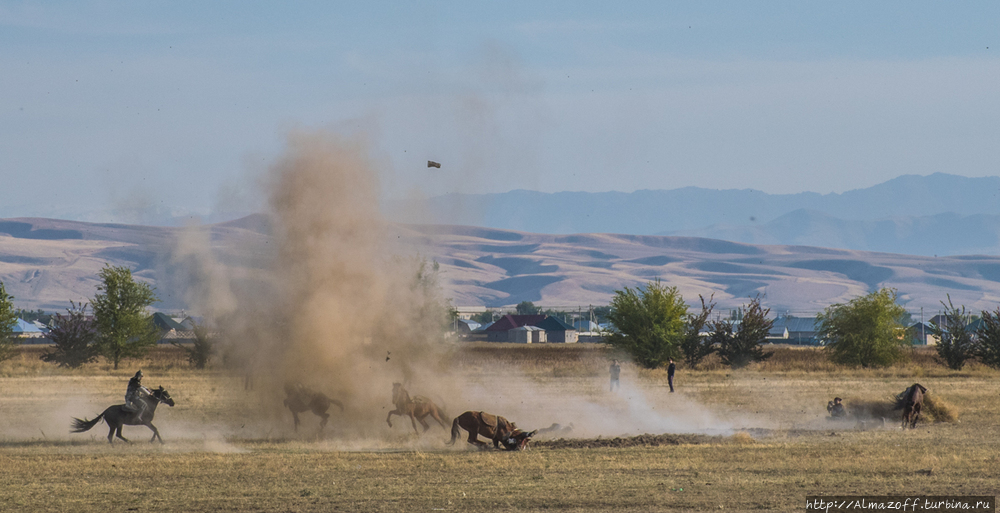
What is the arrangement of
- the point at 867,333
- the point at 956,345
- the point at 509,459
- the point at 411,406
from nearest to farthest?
1. the point at 509,459
2. the point at 411,406
3. the point at 956,345
4. the point at 867,333

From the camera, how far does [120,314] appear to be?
65188 millimetres

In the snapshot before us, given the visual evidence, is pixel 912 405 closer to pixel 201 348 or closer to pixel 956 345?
pixel 956 345

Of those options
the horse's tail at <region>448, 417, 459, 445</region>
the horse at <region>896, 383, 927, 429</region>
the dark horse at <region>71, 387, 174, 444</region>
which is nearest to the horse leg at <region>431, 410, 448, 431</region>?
the horse's tail at <region>448, 417, 459, 445</region>

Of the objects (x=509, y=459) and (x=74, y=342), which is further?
(x=74, y=342)

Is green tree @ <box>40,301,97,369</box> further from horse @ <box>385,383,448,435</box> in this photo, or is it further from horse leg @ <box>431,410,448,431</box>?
horse @ <box>385,383,448,435</box>

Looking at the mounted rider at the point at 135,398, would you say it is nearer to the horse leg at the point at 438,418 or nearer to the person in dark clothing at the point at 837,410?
the horse leg at the point at 438,418

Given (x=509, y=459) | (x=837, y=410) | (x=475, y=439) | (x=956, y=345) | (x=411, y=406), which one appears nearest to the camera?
(x=509, y=459)

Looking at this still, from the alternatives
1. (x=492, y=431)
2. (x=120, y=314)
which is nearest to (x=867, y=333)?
(x=120, y=314)

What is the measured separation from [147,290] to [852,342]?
153ft

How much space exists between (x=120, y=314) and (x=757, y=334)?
139 ft

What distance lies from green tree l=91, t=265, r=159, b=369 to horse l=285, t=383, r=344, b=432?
38943 millimetres

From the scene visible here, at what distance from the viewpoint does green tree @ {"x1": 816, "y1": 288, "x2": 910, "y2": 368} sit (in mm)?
71500

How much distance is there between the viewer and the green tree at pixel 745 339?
7369 centimetres

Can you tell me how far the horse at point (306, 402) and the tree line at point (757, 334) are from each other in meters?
39.7
